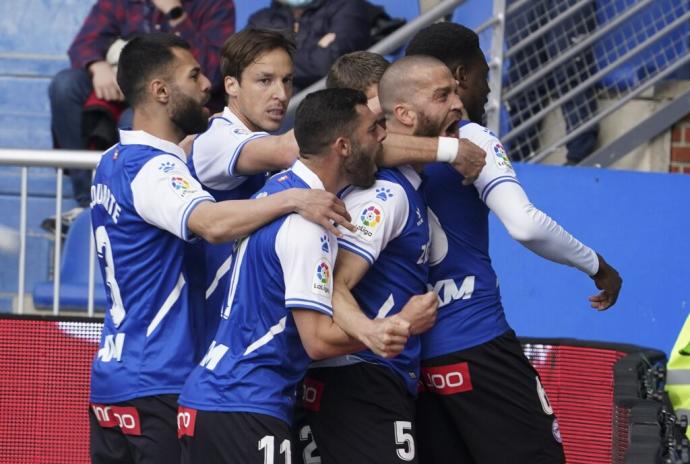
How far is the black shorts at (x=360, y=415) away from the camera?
433cm

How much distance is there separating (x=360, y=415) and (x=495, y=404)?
1.97 ft

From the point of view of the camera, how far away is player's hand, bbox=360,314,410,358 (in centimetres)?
375

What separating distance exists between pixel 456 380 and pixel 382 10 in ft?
13.7

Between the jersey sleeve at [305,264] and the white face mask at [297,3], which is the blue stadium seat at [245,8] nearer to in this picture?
the white face mask at [297,3]

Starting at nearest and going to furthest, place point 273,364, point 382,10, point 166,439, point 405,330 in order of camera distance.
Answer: point 405,330
point 273,364
point 166,439
point 382,10

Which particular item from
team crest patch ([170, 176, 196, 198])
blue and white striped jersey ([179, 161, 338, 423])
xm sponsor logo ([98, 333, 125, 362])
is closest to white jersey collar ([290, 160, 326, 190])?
blue and white striped jersey ([179, 161, 338, 423])

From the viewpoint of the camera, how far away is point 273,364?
13.4 ft

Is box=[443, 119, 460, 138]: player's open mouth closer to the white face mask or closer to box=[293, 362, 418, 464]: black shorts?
box=[293, 362, 418, 464]: black shorts

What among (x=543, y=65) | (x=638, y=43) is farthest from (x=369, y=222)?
(x=638, y=43)

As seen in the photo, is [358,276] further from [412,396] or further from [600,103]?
[600,103]

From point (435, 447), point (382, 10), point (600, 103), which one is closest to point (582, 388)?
point (435, 447)

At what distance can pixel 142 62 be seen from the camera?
4.73 metres

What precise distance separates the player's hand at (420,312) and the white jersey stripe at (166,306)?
1.07 m

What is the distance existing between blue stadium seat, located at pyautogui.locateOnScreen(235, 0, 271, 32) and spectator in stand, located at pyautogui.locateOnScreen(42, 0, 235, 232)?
0.79m
